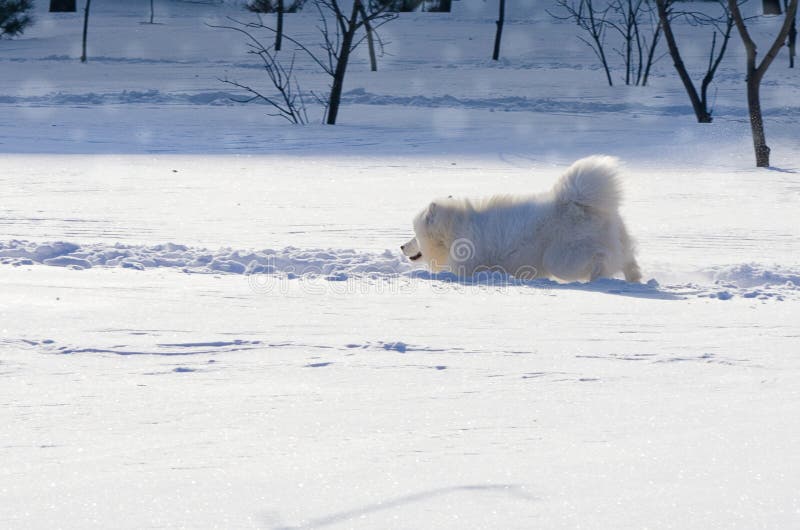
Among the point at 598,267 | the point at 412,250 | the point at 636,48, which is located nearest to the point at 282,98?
the point at 636,48

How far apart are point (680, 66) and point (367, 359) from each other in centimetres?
1269

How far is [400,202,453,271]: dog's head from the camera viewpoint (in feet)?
21.0

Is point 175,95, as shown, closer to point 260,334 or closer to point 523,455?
point 260,334

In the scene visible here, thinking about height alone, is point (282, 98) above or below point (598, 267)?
below

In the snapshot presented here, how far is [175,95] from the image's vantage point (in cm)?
2112

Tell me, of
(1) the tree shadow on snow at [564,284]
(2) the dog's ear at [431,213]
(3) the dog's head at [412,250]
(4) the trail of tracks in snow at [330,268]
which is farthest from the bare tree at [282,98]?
(1) the tree shadow on snow at [564,284]

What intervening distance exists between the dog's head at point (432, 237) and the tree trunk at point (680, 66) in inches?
386

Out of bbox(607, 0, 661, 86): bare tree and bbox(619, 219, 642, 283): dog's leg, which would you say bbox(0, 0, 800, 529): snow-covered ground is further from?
→ bbox(607, 0, 661, 86): bare tree

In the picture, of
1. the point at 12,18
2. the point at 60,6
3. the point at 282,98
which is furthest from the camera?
the point at 60,6

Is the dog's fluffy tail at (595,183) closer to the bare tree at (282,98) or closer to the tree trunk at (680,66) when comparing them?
the bare tree at (282,98)

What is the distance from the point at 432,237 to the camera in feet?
21.2

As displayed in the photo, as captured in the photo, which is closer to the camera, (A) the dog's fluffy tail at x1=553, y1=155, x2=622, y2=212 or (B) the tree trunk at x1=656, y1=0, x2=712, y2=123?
(A) the dog's fluffy tail at x1=553, y1=155, x2=622, y2=212

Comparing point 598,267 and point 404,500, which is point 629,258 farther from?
point 404,500

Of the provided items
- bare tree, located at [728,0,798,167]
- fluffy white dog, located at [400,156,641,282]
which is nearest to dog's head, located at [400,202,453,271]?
fluffy white dog, located at [400,156,641,282]
